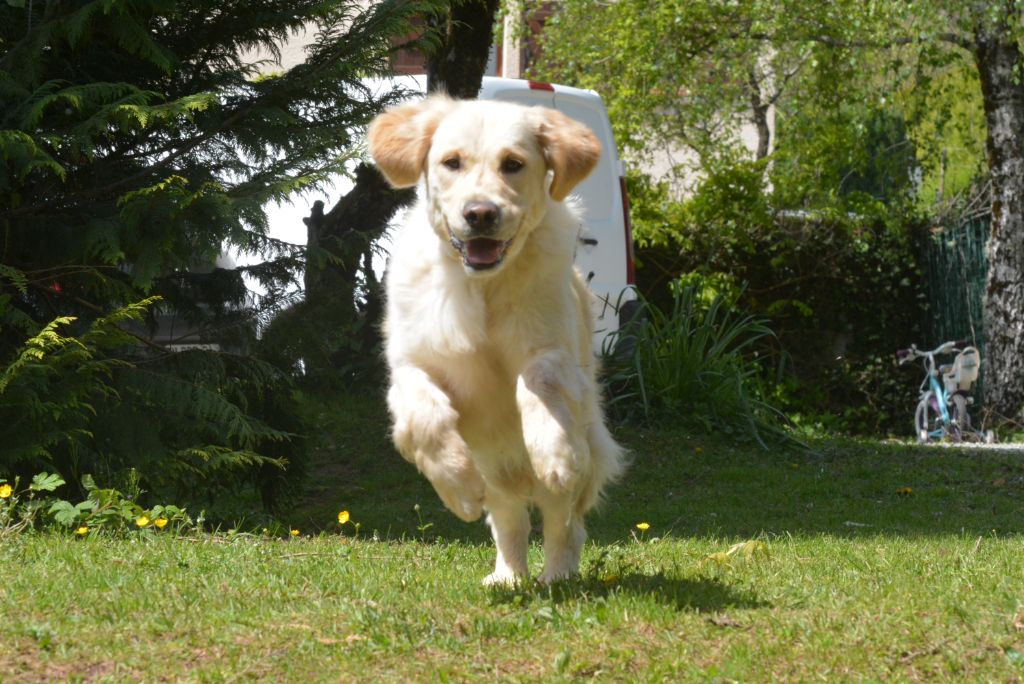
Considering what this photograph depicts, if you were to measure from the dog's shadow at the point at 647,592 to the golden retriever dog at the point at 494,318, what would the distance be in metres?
0.18

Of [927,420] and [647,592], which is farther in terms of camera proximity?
[927,420]

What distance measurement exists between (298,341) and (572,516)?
2.41 m

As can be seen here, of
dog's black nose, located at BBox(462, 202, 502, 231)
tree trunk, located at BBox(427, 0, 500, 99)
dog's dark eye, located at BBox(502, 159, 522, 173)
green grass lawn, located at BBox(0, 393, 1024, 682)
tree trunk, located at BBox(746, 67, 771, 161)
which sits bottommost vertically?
green grass lawn, located at BBox(0, 393, 1024, 682)

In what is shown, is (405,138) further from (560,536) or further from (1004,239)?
(1004,239)

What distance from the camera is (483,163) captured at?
14.0 ft

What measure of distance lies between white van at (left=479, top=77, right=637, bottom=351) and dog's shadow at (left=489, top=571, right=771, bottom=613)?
527 cm

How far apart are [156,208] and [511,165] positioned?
2.10 metres

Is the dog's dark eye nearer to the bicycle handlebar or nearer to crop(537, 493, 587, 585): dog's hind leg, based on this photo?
crop(537, 493, 587, 585): dog's hind leg

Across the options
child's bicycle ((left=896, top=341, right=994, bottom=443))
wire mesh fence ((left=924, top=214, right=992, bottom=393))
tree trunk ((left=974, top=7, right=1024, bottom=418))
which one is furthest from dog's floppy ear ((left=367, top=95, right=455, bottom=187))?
wire mesh fence ((left=924, top=214, right=992, bottom=393))

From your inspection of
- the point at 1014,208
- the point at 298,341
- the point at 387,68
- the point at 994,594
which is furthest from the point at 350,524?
the point at 1014,208

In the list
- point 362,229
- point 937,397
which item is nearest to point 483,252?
point 362,229

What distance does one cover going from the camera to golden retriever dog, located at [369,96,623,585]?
159 inches

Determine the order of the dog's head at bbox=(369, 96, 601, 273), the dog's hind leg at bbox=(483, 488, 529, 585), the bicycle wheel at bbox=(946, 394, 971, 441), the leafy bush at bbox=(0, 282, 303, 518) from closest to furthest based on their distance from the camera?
the dog's head at bbox=(369, 96, 601, 273) → the dog's hind leg at bbox=(483, 488, 529, 585) → the leafy bush at bbox=(0, 282, 303, 518) → the bicycle wheel at bbox=(946, 394, 971, 441)

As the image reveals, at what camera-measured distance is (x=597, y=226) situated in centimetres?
977
